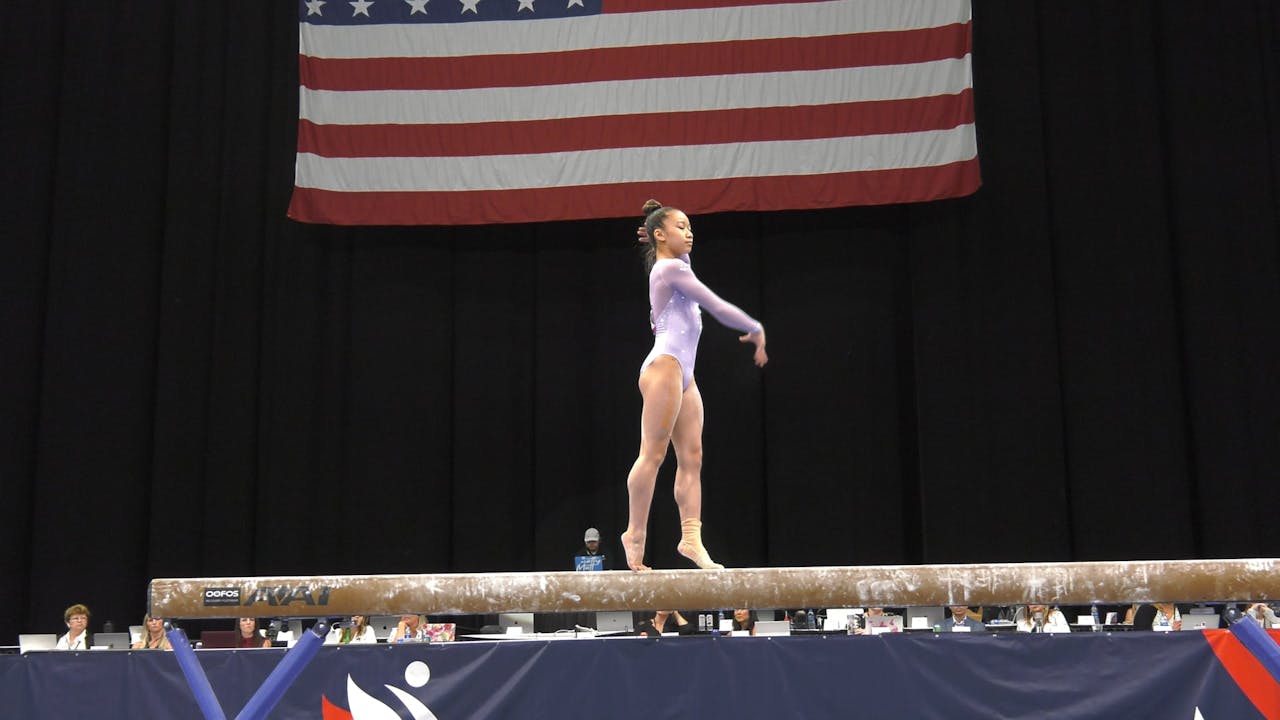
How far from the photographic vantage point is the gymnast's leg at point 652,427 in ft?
15.9

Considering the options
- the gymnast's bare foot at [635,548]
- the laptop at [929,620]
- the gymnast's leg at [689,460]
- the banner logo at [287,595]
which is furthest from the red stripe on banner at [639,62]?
the banner logo at [287,595]

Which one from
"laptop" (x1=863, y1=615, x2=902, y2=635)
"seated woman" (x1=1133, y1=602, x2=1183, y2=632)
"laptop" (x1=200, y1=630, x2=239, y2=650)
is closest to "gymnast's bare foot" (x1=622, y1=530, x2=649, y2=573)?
"laptop" (x1=863, y1=615, x2=902, y2=635)

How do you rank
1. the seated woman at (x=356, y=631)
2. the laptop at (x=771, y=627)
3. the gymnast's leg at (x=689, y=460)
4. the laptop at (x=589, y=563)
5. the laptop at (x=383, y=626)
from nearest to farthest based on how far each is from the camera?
the gymnast's leg at (x=689, y=460) < the laptop at (x=771, y=627) < the seated woman at (x=356, y=631) < the laptop at (x=589, y=563) < the laptop at (x=383, y=626)

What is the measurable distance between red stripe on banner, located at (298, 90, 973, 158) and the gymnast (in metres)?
5.37

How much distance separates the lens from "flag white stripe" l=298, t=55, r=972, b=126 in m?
10.2

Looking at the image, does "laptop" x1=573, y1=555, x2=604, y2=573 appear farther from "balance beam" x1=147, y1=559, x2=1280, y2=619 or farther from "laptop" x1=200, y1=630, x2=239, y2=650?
"balance beam" x1=147, y1=559, x2=1280, y2=619

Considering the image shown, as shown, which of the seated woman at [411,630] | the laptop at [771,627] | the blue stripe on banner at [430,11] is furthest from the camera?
the blue stripe on banner at [430,11]

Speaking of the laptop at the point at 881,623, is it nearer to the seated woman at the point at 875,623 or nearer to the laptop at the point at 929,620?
the seated woman at the point at 875,623

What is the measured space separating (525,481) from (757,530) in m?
2.14

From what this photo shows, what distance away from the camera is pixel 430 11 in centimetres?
1072

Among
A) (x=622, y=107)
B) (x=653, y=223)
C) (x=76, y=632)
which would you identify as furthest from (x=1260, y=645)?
(x=76, y=632)

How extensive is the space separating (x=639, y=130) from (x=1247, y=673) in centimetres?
627

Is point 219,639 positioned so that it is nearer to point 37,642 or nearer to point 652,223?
point 37,642

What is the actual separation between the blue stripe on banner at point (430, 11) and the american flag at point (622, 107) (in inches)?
0.5
